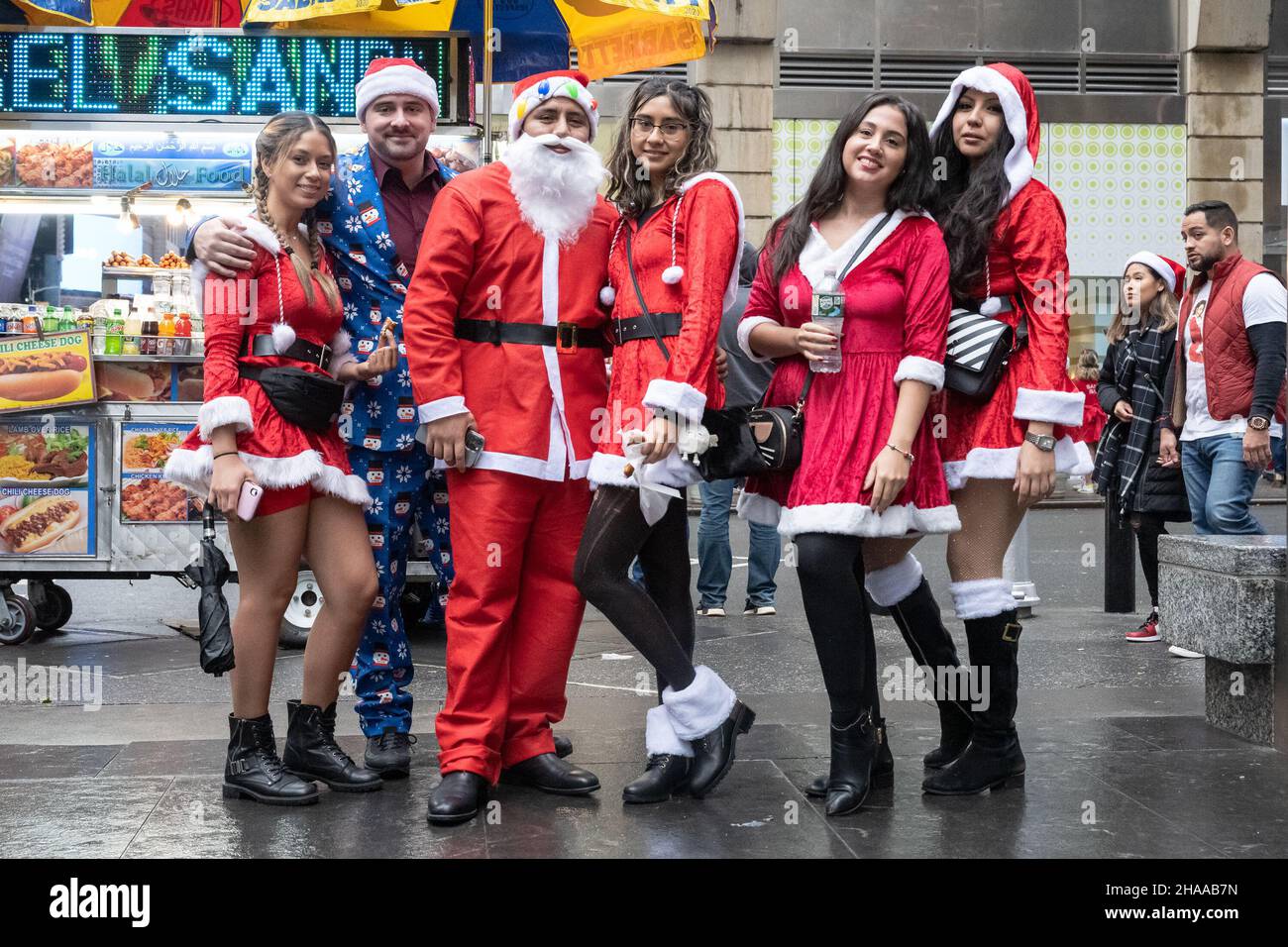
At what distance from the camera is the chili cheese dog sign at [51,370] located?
7.39 meters

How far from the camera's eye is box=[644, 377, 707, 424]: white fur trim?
12.9ft

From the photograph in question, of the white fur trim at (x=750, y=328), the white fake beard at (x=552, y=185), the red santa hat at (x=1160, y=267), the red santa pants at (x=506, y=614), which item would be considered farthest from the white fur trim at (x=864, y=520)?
the red santa hat at (x=1160, y=267)

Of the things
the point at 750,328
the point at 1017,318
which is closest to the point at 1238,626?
the point at 1017,318

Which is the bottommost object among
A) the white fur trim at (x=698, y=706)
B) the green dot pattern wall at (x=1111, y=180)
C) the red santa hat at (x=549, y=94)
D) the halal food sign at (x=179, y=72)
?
the white fur trim at (x=698, y=706)

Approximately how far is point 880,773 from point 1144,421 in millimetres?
4139

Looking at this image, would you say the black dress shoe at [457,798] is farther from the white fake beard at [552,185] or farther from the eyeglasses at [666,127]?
the eyeglasses at [666,127]

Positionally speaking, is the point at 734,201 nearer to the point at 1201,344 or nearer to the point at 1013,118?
the point at 1013,118

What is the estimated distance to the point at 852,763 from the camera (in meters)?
4.11

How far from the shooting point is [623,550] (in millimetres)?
4148

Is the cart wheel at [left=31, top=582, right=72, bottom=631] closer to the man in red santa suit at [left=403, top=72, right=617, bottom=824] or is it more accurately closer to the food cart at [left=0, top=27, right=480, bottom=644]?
the food cart at [left=0, top=27, right=480, bottom=644]

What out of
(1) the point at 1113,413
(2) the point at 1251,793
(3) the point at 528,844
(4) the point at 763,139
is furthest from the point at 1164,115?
(3) the point at 528,844

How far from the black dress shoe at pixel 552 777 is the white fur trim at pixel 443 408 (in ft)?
3.61

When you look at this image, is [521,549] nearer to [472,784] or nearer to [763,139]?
[472,784]

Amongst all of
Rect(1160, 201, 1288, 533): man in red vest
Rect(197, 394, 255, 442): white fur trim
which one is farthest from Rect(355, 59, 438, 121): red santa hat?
Rect(1160, 201, 1288, 533): man in red vest
